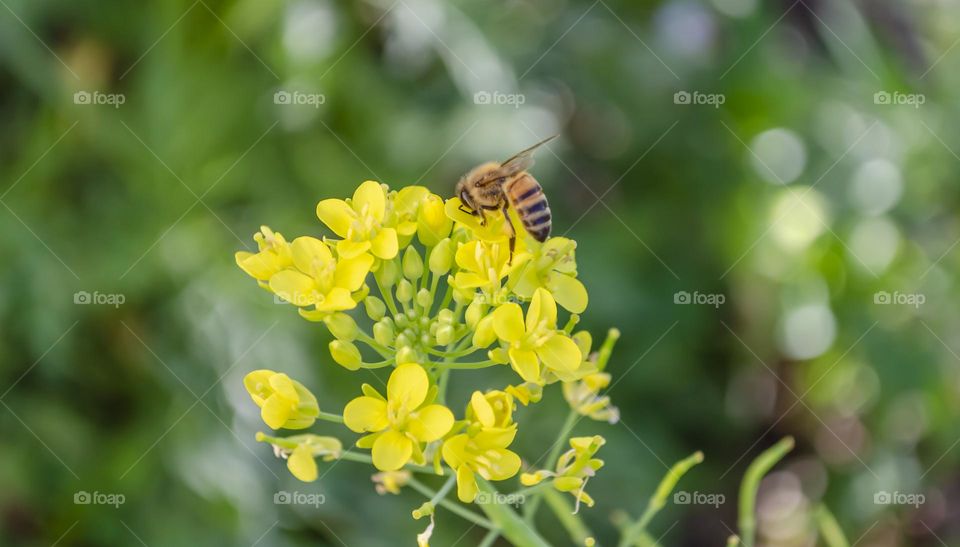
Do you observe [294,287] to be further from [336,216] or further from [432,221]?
[432,221]

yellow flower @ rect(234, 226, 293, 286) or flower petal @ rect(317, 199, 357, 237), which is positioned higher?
flower petal @ rect(317, 199, 357, 237)

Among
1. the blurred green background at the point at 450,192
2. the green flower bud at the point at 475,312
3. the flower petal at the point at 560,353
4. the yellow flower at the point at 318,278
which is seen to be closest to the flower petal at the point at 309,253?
the yellow flower at the point at 318,278

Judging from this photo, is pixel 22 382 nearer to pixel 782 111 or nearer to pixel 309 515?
pixel 309 515

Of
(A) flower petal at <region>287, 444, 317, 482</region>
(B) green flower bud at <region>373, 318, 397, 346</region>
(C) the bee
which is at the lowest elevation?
(A) flower petal at <region>287, 444, 317, 482</region>

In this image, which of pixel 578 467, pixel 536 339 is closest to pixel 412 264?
pixel 536 339

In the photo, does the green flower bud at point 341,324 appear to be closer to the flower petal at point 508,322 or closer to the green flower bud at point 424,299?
the green flower bud at point 424,299

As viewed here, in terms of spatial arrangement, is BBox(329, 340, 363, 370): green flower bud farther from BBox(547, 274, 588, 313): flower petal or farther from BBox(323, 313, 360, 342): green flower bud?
BBox(547, 274, 588, 313): flower petal

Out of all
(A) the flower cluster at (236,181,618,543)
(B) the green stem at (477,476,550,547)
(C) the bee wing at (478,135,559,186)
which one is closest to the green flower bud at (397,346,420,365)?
(A) the flower cluster at (236,181,618,543)

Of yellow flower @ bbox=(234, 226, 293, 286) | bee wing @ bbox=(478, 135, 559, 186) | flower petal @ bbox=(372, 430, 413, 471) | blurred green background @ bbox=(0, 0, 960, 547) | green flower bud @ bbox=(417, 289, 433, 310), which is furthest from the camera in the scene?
blurred green background @ bbox=(0, 0, 960, 547)

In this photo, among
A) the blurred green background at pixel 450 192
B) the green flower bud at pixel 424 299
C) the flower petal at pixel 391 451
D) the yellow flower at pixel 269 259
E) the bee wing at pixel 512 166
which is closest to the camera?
the flower petal at pixel 391 451

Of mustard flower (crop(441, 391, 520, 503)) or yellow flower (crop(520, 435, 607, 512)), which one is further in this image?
yellow flower (crop(520, 435, 607, 512))
